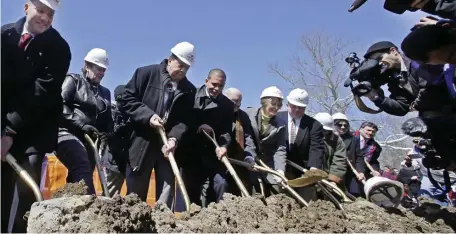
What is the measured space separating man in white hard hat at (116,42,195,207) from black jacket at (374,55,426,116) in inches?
70.8

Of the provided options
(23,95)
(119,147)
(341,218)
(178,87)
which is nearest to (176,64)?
(178,87)

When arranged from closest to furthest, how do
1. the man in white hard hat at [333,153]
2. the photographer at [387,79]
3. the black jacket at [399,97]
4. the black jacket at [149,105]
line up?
the black jacket at [399,97], the photographer at [387,79], the black jacket at [149,105], the man in white hard hat at [333,153]

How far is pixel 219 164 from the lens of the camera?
5352 mm

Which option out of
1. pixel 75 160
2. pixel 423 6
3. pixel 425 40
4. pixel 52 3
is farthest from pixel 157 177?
pixel 423 6

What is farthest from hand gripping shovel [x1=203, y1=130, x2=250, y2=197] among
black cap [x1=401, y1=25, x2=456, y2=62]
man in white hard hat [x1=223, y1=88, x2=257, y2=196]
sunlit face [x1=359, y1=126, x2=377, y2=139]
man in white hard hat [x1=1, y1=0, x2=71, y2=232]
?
sunlit face [x1=359, y1=126, x2=377, y2=139]

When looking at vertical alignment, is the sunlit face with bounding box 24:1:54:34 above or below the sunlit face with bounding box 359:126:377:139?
above

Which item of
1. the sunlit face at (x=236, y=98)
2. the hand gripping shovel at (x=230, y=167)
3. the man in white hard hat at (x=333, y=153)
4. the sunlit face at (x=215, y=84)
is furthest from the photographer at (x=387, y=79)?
the man in white hard hat at (x=333, y=153)

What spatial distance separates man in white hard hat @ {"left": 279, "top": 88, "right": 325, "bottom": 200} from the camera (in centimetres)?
618

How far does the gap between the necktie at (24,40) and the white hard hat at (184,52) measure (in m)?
1.54

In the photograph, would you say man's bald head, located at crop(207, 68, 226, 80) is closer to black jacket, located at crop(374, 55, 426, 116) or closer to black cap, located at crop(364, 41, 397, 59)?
black cap, located at crop(364, 41, 397, 59)

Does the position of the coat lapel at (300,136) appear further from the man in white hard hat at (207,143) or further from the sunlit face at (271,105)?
the man in white hard hat at (207,143)

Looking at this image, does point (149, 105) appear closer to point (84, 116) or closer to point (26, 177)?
point (84, 116)

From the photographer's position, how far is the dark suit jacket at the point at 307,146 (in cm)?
618

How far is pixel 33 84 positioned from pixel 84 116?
1294 mm
